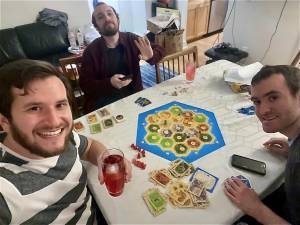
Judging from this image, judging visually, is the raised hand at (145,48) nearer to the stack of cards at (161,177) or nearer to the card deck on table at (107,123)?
the card deck on table at (107,123)

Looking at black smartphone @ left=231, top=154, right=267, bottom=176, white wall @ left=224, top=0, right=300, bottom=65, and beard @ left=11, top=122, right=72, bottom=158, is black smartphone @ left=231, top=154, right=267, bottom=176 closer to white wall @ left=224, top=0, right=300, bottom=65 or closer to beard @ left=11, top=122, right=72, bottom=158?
beard @ left=11, top=122, right=72, bottom=158

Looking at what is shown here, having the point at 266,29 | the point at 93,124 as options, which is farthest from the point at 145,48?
the point at 266,29

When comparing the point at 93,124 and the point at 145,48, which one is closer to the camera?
the point at 93,124

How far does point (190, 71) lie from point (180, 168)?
2.81 ft

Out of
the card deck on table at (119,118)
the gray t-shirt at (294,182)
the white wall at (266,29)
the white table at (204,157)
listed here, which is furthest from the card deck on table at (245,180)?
the white wall at (266,29)

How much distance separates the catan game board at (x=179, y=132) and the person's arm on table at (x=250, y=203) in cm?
23

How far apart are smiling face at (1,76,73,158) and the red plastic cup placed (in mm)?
1047

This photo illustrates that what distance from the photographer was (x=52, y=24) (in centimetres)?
339

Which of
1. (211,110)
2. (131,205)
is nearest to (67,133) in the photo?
(131,205)

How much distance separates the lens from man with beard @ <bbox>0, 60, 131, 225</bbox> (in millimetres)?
Result: 792

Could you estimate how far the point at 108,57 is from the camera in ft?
6.38

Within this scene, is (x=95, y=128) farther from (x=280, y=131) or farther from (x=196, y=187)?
(x=280, y=131)

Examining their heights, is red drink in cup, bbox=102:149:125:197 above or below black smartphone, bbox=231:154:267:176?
above

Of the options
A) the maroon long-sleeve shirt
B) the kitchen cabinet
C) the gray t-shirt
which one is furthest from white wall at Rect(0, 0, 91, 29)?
the gray t-shirt
